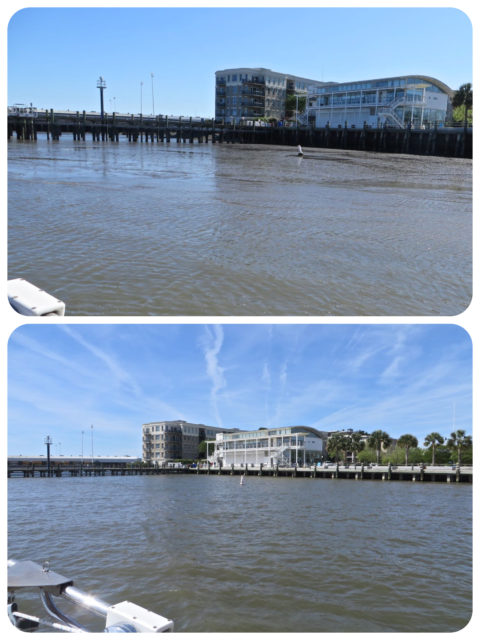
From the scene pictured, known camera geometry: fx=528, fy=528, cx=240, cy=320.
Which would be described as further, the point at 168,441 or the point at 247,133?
the point at 247,133

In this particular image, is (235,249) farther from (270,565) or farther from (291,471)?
(291,471)

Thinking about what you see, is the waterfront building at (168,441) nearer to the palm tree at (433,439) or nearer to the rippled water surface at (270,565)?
the palm tree at (433,439)

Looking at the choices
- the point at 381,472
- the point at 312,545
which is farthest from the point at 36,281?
the point at 381,472

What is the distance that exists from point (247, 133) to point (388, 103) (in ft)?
76.6

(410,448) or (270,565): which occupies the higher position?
(270,565)

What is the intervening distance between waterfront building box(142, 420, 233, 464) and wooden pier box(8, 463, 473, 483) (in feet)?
26.0

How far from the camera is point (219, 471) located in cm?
6266

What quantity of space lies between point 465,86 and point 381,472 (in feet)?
220

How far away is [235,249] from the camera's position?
11.6 meters

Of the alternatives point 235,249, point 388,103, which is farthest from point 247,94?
point 235,249

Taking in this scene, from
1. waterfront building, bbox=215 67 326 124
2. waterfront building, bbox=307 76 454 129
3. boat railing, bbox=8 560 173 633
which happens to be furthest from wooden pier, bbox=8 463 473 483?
waterfront building, bbox=215 67 326 124

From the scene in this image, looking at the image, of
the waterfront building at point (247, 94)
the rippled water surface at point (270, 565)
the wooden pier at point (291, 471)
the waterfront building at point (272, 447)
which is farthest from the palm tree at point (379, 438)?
the waterfront building at point (247, 94)

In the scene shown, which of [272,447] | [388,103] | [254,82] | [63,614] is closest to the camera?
[63,614]

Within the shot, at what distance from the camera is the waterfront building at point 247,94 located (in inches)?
3900
